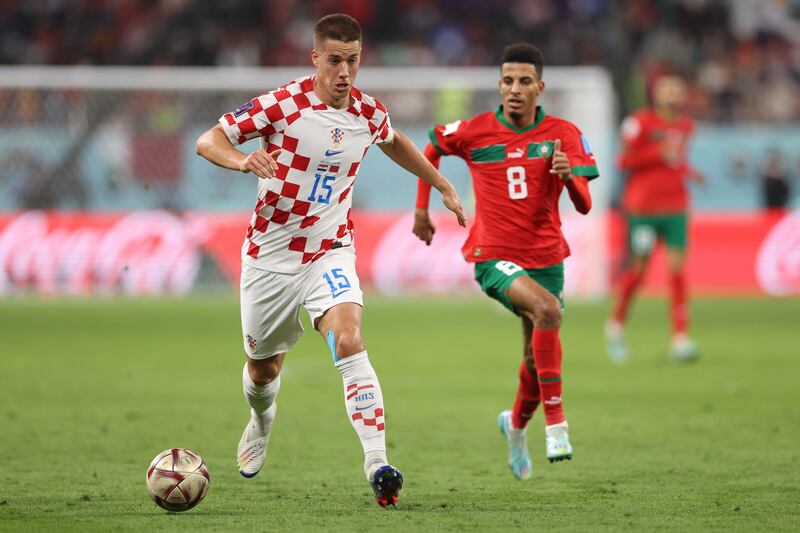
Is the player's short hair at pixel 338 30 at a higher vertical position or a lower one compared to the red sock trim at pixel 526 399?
higher

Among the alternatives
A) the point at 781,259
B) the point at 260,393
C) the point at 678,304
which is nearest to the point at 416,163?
the point at 260,393

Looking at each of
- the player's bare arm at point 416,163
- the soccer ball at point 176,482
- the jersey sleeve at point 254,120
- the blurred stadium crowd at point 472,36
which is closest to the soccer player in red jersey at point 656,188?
the player's bare arm at point 416,163

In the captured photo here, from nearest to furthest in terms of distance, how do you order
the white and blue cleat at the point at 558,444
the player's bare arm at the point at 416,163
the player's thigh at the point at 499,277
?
the white and blue cleat at the point at 558,444 < the player's bare arm at the point at 416,163 < the player's thigh at the point at 499,277

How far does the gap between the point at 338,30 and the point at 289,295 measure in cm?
132

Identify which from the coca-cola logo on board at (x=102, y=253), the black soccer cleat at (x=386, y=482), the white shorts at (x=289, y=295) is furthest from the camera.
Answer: the coca-cola logo on board at (x=102, y=253)

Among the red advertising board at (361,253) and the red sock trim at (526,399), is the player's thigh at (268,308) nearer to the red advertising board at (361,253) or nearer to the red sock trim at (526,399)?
the red sock trim at (526,399)

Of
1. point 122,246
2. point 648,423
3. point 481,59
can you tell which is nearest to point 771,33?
point 481,59

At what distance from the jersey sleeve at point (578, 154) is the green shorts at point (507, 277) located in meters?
0.57

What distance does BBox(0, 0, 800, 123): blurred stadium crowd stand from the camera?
2353cm

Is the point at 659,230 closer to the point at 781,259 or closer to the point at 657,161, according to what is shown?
the point at 657,161

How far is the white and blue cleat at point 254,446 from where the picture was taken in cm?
674

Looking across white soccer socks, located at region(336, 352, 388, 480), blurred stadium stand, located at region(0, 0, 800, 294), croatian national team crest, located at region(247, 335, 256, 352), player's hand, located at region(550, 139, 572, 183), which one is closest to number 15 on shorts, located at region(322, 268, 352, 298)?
white soccer socks, located at region(336, 352, 388, 480)

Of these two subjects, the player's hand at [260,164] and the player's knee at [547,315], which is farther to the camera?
the player's knee at [547,315]

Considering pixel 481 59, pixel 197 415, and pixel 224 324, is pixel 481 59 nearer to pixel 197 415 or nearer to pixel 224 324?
pixel 224 324
